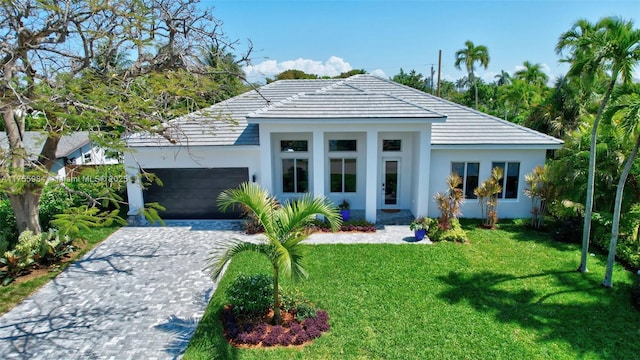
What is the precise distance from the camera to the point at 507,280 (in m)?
10.1

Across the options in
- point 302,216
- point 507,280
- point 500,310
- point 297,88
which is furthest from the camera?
point 297,88

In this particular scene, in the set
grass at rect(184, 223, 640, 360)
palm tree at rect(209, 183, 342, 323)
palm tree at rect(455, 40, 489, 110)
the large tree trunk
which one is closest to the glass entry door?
grass at rect(184, 223, 640, 360)

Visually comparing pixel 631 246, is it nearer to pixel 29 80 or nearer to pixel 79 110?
pixel 79 110

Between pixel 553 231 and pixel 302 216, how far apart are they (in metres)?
11.0

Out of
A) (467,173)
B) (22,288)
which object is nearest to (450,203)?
(467,173)

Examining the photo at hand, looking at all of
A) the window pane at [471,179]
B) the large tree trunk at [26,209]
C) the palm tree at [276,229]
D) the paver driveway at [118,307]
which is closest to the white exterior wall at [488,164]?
the window pane at [471,179]

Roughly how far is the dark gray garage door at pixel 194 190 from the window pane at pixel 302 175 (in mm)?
2379

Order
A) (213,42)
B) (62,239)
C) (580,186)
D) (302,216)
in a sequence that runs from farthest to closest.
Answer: (580,186) < (62,239) < (213,42) < (302,216)

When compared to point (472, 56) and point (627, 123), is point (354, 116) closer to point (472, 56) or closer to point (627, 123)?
point (627, 123)

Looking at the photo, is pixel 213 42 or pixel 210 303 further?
pixel 213 42

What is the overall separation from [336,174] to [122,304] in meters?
10.2

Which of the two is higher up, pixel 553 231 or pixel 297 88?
pixel 297 88

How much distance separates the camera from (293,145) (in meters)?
16.7

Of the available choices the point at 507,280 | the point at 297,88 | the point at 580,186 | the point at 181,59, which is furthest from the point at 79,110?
the point at 580,186
